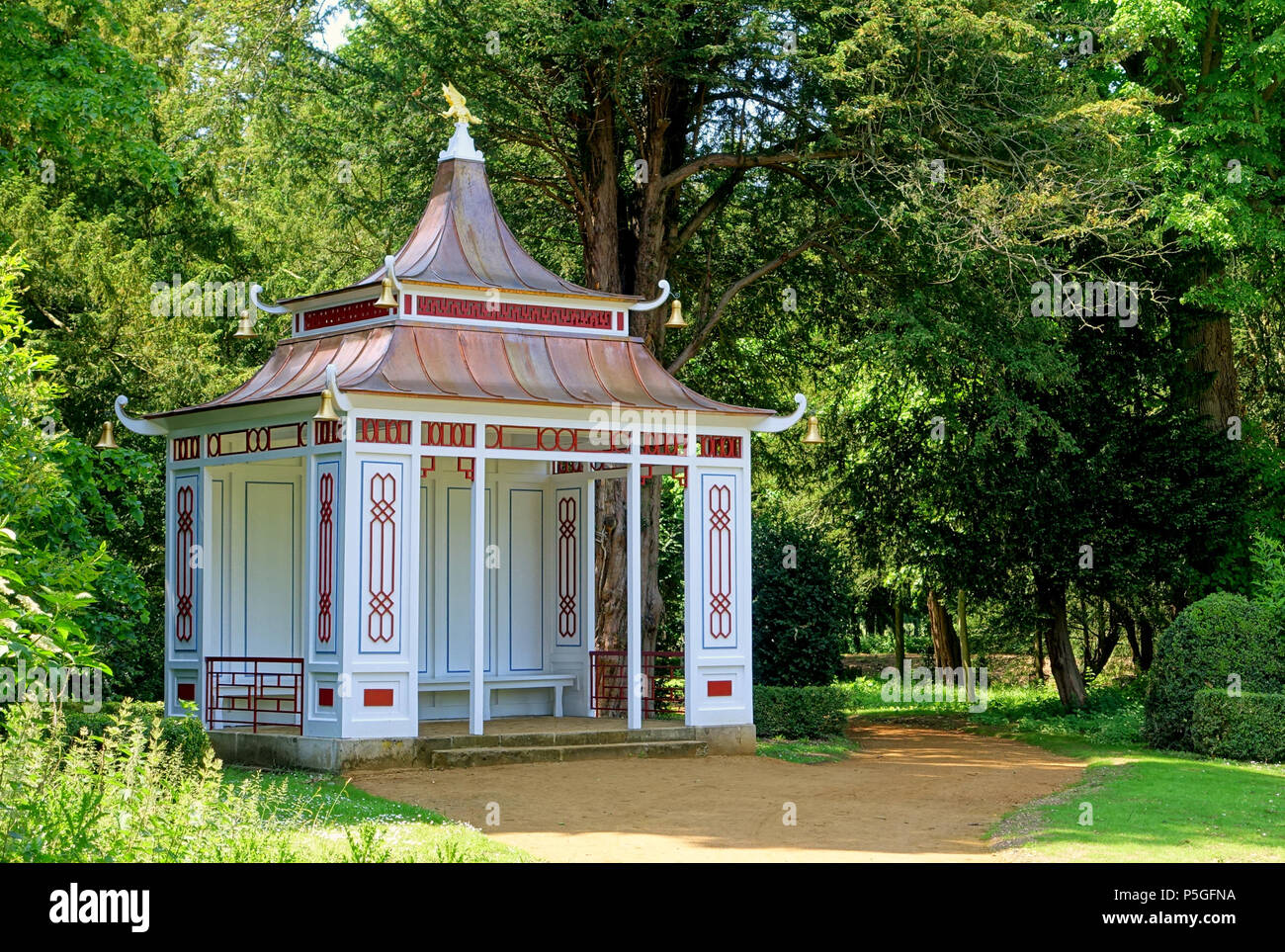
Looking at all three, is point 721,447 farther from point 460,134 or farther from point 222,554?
point 222,554

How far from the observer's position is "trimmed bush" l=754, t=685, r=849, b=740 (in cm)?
2075

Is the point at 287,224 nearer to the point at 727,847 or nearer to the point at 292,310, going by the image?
the point at 292,310

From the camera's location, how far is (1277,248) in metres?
23.8

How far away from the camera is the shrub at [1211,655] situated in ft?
61.7

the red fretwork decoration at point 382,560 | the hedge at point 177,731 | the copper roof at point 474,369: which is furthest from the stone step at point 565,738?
the copper roof at point 474,369

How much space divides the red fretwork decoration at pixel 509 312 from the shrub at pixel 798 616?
5894mm

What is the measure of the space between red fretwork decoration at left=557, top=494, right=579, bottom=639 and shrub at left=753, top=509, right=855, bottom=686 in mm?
3769

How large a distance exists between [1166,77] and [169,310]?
51.9ft

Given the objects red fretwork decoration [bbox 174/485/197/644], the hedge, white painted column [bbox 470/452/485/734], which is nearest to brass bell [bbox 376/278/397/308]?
white painted column [bbox 470/452/485/734]

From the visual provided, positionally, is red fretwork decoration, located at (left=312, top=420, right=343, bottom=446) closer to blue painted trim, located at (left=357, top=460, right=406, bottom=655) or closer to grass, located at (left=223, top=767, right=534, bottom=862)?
blue painted trim, located at (left=357, top=460, right=406, bottom=655)

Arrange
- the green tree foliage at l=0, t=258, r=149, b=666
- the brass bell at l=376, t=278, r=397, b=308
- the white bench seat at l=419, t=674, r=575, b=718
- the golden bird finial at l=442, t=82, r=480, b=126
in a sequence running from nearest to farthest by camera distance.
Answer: the green tree foliage at l=0, t=258, r=149, b=666 < the brass bell at l=376, t=278, r=397, b=308 < the white bench seat at l=419, t=674, r=575, b=718 < the golden bird finial at l=442, t=82, r=480, b=126

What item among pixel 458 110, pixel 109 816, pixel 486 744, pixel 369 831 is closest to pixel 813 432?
pixel 486 744

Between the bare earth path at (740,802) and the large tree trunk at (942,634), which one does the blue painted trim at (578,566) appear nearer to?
the bare earth path at (740,802)

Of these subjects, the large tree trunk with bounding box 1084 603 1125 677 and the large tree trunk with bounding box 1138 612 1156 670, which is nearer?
the large tree trunk with bounding box 1138 612 1156 670
